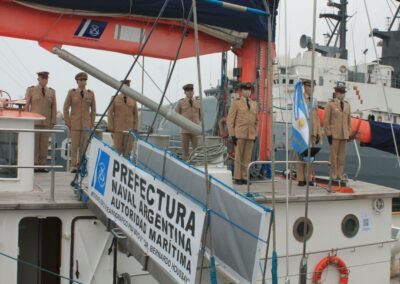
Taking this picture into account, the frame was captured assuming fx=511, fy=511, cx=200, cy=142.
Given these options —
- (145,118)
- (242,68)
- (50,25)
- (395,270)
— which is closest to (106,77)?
(50,25)

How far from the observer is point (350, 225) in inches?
272

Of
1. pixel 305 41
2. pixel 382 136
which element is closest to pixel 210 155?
pixel 382 136

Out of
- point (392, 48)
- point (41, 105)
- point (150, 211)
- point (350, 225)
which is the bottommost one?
point (350, 225)

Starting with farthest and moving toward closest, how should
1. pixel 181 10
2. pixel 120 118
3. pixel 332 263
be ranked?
pixel 120 118, pixel 181 10, pixel 332 263

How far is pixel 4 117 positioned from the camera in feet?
19.7

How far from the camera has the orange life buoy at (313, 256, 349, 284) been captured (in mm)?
6586

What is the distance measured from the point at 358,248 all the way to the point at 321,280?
0.73 m

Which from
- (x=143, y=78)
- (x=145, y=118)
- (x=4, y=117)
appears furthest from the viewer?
(x=145, y=118)

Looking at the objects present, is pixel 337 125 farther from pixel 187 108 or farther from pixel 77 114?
pixel 77 114

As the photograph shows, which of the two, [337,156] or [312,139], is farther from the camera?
[337,156]

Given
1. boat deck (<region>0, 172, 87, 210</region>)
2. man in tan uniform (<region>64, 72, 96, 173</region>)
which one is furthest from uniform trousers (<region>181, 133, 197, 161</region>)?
boat deck (<region>0, 172, 87, 210</region>)

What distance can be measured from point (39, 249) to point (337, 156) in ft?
15.4

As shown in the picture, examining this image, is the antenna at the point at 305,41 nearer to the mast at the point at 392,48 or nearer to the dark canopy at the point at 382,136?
the mast at the point at 392,48

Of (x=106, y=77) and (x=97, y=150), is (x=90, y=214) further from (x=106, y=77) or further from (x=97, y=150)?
(x=106, y=77)
